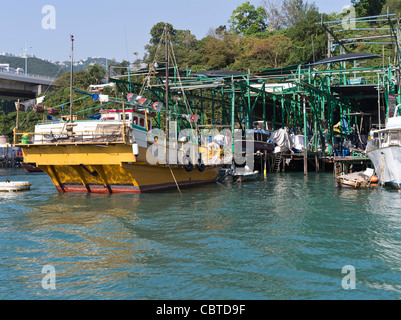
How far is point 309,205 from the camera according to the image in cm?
1844

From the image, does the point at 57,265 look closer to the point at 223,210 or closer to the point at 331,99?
the point at 223,210

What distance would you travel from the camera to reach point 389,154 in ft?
78.3

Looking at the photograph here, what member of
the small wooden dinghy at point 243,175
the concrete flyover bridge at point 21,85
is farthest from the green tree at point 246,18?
the small wooden dinghy at point 243,175

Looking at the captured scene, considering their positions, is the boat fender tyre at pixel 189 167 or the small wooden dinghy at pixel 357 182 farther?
the small wooden dinghy at pixel 357 182

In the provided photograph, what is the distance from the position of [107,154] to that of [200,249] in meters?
10.9

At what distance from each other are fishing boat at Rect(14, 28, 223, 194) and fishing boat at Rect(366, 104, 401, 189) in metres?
11.6

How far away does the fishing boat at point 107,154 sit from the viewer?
20.3 m

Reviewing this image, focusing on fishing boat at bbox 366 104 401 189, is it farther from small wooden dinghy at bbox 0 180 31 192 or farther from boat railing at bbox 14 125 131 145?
small wooden dinghy at bbox 0 180 31 192

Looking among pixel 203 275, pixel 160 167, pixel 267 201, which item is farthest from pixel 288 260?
pixel 160 167

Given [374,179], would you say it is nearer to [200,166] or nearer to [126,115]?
[200,166]

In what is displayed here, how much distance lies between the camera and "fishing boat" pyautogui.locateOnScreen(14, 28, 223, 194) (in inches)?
800

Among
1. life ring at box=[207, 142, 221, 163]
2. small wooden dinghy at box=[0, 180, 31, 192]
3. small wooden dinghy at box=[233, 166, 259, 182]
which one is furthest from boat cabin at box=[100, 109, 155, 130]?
small wooden dinghy at box=[233, 166, 259, 182]

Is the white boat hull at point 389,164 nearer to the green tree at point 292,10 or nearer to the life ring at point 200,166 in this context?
the life ring at point 200,166
